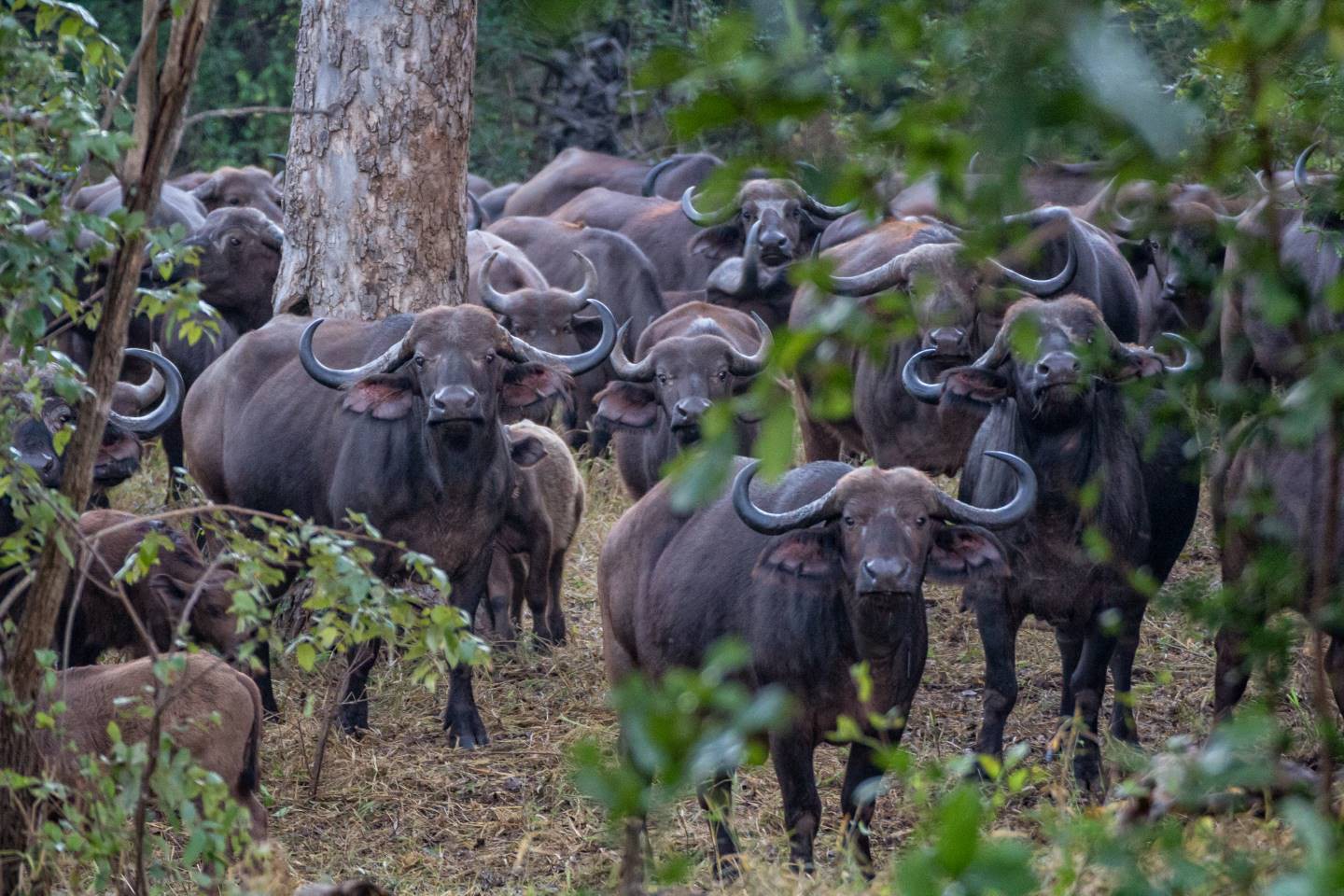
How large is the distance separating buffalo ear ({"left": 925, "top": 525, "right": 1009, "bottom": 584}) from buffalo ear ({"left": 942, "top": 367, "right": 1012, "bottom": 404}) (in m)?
1.41

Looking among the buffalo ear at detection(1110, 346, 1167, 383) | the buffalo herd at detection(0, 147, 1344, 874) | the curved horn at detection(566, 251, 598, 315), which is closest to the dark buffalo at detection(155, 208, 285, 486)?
the buffalo herd at detection(0, 147, 1344, 874)

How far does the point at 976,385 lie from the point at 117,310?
3928 millimetres

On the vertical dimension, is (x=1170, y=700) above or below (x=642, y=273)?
below

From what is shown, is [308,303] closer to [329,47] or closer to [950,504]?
[329,47]

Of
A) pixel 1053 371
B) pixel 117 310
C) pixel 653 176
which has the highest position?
pixel 653 176

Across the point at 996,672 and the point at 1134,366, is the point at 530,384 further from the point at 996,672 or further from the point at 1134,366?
the point at 1134,366

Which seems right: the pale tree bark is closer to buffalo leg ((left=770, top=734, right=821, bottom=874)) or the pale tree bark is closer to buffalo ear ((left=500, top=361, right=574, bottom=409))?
buffalo leg ((left=770, top=734, right=821, bottom=874))

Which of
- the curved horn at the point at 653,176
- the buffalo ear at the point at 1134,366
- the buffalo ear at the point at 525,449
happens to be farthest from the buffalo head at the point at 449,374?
the curved horn at the point at 653,176

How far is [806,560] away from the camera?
5500mm

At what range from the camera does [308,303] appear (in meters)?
8.86

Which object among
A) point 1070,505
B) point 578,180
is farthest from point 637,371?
point 578,180

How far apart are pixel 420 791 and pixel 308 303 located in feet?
10.5

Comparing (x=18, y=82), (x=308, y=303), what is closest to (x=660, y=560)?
(x=18, y=82)

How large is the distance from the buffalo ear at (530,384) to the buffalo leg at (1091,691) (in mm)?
2699
